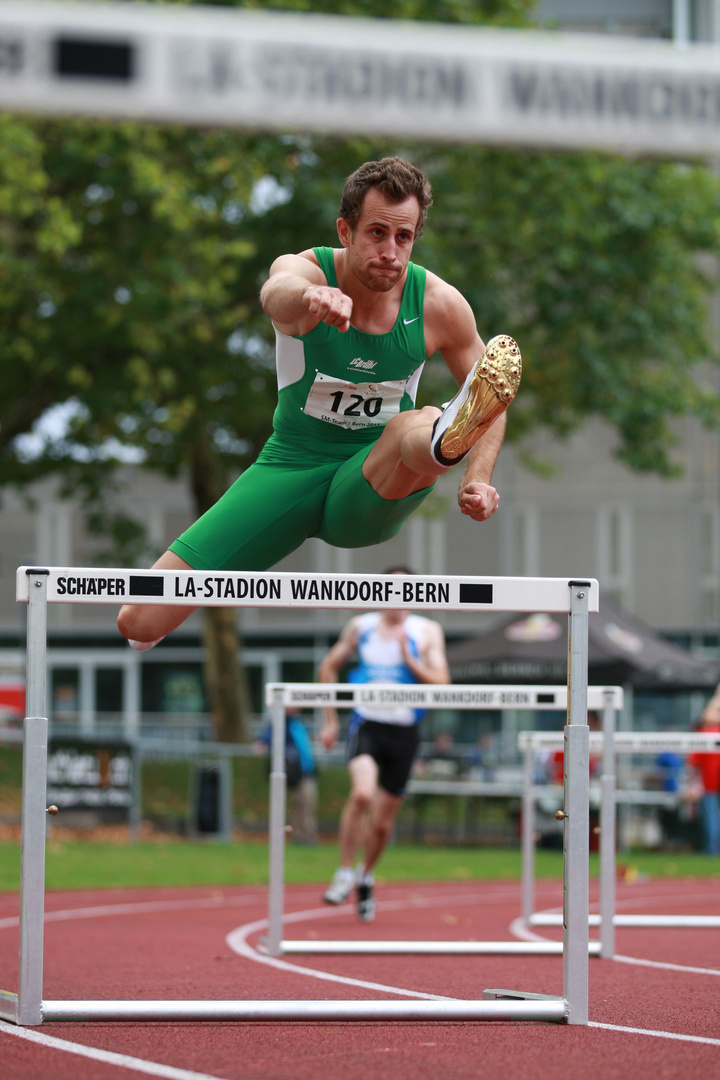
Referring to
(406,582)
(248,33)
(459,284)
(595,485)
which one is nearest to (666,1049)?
(406,582)

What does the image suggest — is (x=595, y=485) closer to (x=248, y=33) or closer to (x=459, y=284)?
(x=459, y=284)

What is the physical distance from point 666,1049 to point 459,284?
1434 centimetres

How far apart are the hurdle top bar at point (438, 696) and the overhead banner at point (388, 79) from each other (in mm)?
2716

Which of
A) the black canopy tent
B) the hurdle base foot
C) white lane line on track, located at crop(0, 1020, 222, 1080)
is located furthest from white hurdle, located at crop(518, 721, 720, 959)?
the black canopy tent

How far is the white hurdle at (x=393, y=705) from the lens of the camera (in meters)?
6.84

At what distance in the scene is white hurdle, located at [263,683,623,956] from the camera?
684 centimetres

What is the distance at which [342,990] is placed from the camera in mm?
5520

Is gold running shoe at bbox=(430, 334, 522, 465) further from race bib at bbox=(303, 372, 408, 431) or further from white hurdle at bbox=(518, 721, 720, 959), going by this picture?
white hurdle at bbox=(518, 721, 720, 959)

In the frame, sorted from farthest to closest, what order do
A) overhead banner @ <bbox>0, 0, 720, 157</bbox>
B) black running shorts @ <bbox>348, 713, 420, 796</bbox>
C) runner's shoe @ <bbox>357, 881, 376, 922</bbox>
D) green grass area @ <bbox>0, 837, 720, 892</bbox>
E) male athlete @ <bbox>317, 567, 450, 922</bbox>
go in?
green grass area @ <bbox>0, 837, 720, 892</bbox> → black running shorts @ <bbox>348, 713, 420, 796</bbox> → male athlete @ <bbox>317, 567, 450, 922</bbox> → runner's shoe @ <bbox>357, 881, 376, 922</bbox> → overhead banner @ <bbox>0, 0, 720, 157</bbox>

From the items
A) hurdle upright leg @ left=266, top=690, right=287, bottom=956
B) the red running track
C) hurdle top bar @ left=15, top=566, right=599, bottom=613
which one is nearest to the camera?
the red running track

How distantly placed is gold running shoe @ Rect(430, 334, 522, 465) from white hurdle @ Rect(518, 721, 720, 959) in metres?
3.14

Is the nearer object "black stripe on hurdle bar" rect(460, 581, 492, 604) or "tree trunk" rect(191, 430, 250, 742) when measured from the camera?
"black stripe on hurdle bar" rect(460, 581, 492, 604)

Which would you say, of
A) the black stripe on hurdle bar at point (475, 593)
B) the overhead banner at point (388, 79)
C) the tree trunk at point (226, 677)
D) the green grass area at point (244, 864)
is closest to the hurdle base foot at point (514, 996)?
the black stripe on hurdle bar at point (475, 593)

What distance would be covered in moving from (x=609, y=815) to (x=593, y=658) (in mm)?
9611
